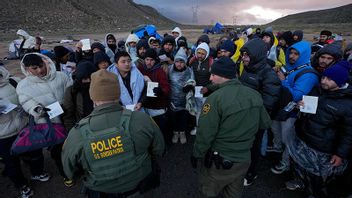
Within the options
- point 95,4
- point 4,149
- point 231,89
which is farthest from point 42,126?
point 95,4

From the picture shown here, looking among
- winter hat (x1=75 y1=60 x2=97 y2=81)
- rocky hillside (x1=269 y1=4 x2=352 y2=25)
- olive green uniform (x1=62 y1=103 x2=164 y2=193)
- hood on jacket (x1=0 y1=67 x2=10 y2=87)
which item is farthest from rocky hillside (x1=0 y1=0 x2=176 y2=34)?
rocky hillside (x1=269 y1=4 x2=352 y2=25)

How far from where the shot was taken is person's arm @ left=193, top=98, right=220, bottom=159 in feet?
7.25

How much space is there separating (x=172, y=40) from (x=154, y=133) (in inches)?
150

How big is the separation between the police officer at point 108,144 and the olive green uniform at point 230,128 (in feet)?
2.22

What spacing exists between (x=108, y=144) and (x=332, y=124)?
9.10ft

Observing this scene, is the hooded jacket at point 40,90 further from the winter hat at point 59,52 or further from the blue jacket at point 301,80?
the blue jacket at point 301,80

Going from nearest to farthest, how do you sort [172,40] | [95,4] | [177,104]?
[177,104]
[172,40]
[95,4]

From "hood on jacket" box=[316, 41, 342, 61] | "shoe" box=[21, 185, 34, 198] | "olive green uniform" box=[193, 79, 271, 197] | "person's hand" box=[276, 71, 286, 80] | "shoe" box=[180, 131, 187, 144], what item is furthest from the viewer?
"shoe" box=[180, 131, 187, 144]

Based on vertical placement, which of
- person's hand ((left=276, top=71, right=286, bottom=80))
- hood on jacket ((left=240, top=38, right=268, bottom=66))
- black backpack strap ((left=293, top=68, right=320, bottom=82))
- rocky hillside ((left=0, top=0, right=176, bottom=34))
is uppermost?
rocky hillside ((left=0, top=0, right=176, bottom=34))

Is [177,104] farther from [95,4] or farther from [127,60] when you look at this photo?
[95,4]

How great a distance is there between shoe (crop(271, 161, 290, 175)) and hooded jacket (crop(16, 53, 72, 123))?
13.0 ft

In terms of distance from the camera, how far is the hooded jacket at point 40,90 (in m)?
2.97

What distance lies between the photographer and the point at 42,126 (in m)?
3.09

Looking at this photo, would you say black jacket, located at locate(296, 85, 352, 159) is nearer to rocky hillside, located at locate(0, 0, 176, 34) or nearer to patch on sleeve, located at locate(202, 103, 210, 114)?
patch on sleeve, located at locate(202, 103, 210, 114)
